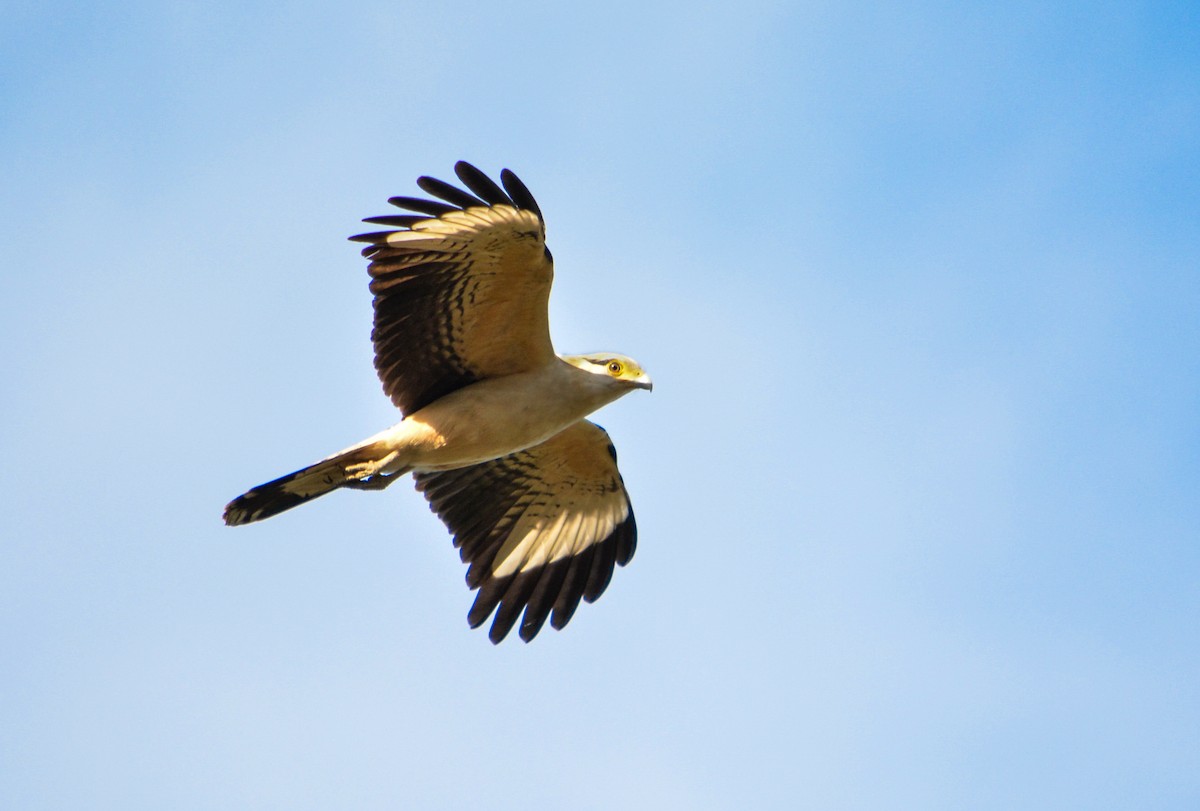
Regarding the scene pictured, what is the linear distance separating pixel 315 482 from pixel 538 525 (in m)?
2.07

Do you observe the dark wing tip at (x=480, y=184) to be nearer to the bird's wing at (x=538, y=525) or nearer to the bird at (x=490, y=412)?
the bird at (x=490, y=412)

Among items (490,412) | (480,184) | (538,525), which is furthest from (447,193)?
(538,525)

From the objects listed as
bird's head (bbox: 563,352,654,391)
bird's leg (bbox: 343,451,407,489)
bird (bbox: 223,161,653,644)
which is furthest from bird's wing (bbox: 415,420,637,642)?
bird's leg (bbox: 343,451,407,489)

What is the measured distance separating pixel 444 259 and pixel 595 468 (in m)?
2.33

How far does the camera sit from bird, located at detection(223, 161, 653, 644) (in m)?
8.97

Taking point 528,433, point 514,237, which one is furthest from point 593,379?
point 514,237

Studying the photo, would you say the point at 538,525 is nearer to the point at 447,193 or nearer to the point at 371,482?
the point at 371,482

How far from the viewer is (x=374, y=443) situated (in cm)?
937

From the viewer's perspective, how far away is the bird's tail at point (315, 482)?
9266 millimetres

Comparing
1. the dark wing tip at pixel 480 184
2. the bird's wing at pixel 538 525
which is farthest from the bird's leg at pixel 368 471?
the dark wing tip at pixel 480 184

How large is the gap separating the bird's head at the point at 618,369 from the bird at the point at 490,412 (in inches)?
0.5

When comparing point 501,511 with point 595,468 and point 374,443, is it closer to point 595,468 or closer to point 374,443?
point 595,468

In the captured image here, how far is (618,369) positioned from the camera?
9.58 metres

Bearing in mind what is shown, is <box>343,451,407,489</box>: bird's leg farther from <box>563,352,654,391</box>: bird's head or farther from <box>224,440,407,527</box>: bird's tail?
<box>563,352,654,391</box>: bird's head
